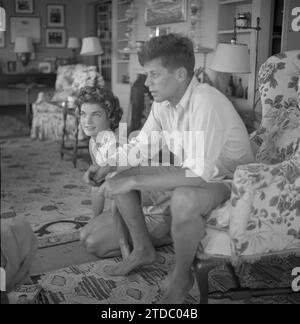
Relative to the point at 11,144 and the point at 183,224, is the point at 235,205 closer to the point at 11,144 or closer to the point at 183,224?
the point at 183,224

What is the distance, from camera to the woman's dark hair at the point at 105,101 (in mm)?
1979

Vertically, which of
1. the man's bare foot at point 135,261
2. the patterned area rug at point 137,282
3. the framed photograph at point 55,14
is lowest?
the patterned area rug at point 137,282

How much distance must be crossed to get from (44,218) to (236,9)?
9.03ft

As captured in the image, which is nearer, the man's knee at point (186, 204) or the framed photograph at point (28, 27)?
the man's knee at point (186, 204)

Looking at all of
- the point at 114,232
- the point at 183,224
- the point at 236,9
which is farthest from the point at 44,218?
the point at 236,9

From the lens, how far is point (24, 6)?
2875 mm

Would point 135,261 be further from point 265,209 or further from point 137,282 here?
point 265,209

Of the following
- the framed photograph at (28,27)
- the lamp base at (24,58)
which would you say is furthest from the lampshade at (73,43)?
the framed photograph at (28,27)

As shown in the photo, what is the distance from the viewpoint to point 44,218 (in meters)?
2.45

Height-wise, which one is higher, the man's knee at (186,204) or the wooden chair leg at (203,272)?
the man's knee at (186,204)

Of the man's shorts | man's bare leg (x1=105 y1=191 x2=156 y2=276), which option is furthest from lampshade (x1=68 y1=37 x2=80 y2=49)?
man's bare leg (x1=105 y1=191 x2=156 y2=276)

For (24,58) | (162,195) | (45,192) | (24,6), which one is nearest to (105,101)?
(162,195)

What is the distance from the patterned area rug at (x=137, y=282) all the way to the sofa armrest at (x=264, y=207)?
28 centimetres

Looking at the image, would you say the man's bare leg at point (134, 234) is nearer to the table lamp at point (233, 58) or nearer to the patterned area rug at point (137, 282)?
the patterned area rug at point (137, 282)
